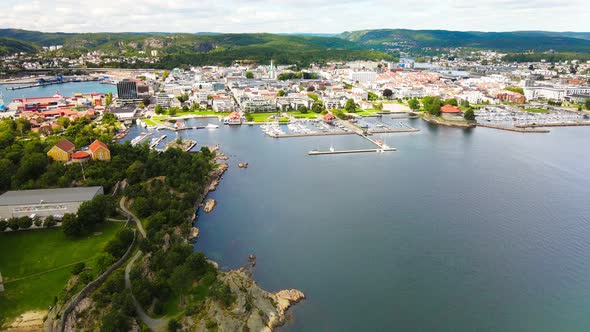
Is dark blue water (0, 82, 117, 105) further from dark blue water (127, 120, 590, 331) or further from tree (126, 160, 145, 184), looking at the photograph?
tree (126, 160, 145, 184)

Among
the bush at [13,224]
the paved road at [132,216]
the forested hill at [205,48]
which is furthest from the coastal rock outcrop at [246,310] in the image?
the forested hill at [205,48]

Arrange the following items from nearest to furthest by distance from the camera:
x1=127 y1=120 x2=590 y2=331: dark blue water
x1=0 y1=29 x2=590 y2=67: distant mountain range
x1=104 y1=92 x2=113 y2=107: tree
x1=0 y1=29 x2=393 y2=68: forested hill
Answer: x1=127 y1=120 x2=590 y2=331: dark blue water
x1=104 y1=92 x2=113 y2=107: tree
x1=0 y1=29 x2=393 y2=68: forested hill
x1=0 y1=29 x2=590 y2=67: distant mountain range

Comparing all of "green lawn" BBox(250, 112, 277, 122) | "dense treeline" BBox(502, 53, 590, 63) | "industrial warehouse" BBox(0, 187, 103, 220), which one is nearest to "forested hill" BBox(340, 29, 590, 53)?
"dense treeline" BBox(502, 53, 590, 63)

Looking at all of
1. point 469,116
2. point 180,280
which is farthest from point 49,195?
point 469,116

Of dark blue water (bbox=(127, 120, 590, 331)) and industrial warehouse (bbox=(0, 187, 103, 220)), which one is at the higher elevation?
industrial warehouse (bbox=(0, 187, 103, 220))

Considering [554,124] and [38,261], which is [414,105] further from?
[38,261]

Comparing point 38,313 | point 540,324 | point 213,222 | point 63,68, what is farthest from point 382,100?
point 63,68
